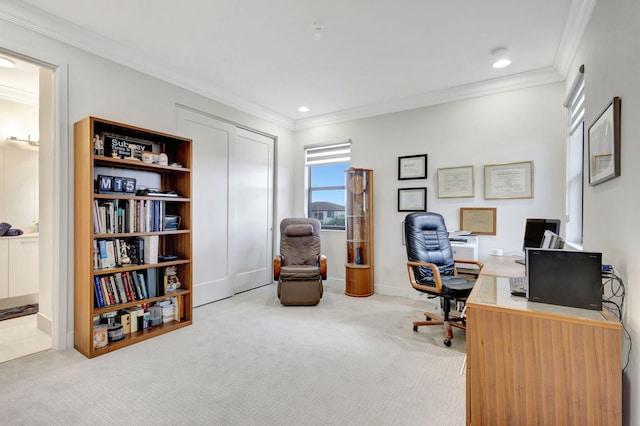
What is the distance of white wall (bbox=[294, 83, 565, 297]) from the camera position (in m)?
3.29

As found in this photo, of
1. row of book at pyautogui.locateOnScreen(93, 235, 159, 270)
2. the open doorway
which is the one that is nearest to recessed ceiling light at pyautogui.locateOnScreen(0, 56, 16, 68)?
the open doorway

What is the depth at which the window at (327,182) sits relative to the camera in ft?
15.9

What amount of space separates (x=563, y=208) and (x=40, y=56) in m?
5.04

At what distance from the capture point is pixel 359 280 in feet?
13.6

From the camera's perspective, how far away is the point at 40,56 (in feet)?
7.82

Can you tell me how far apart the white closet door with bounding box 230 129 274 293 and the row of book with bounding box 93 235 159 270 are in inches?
54.8

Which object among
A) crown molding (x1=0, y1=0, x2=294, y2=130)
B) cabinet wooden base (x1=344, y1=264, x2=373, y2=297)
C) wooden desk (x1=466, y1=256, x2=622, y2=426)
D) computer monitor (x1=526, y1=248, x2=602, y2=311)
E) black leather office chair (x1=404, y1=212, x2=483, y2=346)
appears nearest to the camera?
wooden desk (x1=466, y1=256, x2=622, y2=426)

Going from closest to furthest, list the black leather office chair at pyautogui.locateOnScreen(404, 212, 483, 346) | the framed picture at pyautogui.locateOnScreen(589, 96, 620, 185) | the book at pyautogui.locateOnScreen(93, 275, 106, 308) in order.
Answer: the framed picture at pyautogui.locateOnScreen(589, 96, 620, 185) → the book at pyautogui.locateOnScreen(93, 275, 106, 308) → the black leather office chair at pyautogui.locateOnScreen(404, 212, 483, 346)

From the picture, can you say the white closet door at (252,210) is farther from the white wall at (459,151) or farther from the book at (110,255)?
the book at (110,255)

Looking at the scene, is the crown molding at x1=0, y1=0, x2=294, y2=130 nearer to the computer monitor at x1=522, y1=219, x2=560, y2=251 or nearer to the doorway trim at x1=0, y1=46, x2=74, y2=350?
the doorway trim at x1=0, y1=46, x2=74, y2=350

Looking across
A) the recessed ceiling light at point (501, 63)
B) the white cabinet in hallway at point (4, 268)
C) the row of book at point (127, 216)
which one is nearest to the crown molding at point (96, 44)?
the row of book at point (127, 216)

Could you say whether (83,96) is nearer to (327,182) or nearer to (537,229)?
(327,182)

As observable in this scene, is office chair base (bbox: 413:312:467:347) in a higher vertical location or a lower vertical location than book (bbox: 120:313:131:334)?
lower

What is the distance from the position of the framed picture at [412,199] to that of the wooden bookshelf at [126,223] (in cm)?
272
